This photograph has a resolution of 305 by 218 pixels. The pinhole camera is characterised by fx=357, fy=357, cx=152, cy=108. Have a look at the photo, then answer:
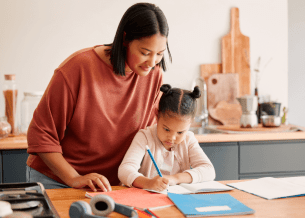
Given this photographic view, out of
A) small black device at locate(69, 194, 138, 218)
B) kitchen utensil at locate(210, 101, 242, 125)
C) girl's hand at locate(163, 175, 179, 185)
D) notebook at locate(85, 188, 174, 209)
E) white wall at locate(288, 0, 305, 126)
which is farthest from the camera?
white wall at locate(288, 0, 305, 126)

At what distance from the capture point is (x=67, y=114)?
1.36 m

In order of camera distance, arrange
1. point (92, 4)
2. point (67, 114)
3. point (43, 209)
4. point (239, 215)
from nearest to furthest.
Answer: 1. point (43, 209)
2. point (239, 215)
3. point (67, 114)
4. point (92, 4)

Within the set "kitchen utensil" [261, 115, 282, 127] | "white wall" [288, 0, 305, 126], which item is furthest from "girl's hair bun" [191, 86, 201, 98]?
"white wall" [288, 0, 305, 126]

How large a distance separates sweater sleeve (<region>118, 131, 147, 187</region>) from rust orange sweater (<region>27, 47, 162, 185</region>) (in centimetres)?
7

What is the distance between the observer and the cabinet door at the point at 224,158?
2236 mm

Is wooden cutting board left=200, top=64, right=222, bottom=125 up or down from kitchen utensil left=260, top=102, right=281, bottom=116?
up

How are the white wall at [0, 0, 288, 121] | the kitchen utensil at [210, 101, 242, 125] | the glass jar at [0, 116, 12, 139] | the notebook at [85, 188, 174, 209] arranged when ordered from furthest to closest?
the kitchen utensil at [210, 101, 242, 125]
the white wall at [0, 0, 288, 121]
the glass jar at [0, 116, 12, 139]
the notebook at [85, 188, 174, 209]

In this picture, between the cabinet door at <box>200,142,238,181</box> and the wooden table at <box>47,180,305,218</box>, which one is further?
the cabinet door at <box>200,142,238,181</box>

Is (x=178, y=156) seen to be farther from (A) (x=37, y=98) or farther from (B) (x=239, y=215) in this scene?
(A) (x=37, y=98)

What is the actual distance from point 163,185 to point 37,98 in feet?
4.91

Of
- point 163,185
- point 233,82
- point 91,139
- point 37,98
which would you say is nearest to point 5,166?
point 37,98

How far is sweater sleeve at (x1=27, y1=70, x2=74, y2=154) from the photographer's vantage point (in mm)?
1291

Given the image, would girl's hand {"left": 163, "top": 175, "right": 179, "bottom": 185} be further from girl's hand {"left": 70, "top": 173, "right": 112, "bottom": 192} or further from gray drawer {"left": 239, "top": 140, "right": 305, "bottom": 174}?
gray drawer {"left": 239, "top": 140, "right": 305, "bottom": 174}

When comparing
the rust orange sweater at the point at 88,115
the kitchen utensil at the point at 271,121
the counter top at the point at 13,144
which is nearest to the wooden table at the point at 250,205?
the rust orange sweater at the point at 88,115
